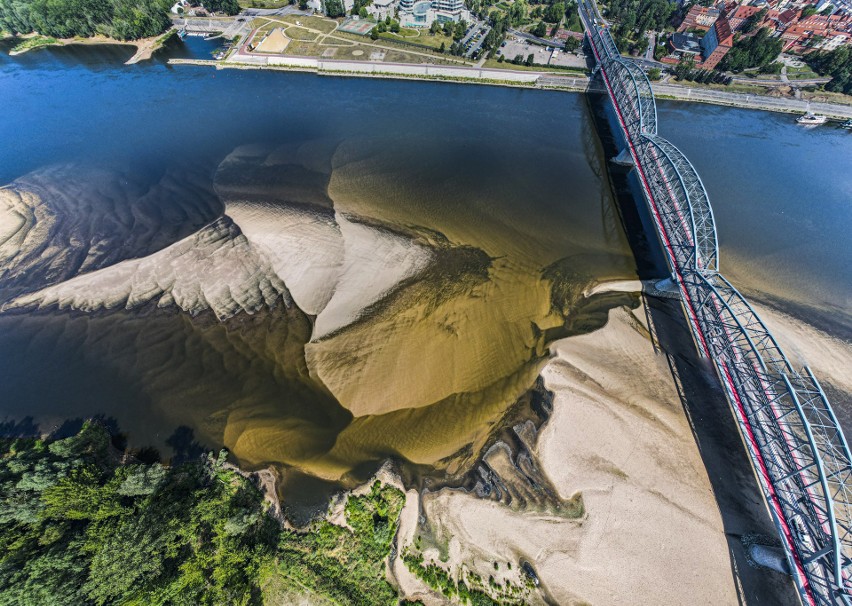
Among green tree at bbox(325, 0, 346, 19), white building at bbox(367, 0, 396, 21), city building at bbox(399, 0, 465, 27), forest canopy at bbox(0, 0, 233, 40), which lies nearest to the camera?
forest canopy at bbox(0, 0, 233, 40)

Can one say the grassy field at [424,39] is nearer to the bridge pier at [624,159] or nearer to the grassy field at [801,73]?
the bridge pier at [624,159]

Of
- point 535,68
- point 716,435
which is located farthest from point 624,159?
point 716,435

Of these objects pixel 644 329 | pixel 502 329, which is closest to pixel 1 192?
pixel 502 329

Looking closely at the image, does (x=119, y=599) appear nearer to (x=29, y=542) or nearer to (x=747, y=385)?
(x=29, y=542)

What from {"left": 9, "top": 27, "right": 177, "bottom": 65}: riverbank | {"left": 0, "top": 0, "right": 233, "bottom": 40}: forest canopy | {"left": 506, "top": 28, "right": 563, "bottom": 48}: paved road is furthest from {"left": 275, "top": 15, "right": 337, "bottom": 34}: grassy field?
{"left": 506, "top": 28, "right": 563, "bottom": 48}: paved road

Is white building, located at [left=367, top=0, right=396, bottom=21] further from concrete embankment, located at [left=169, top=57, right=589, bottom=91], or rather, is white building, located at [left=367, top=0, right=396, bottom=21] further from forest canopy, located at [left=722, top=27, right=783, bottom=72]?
forest canopy, located at [left=722, top=27, right=783, bottom=72]

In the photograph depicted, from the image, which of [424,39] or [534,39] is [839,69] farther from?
[424,39]
